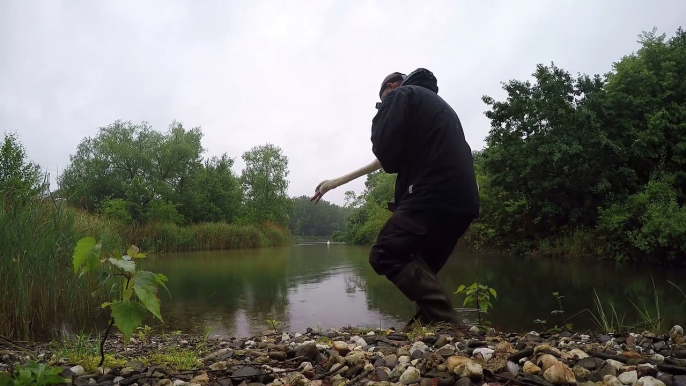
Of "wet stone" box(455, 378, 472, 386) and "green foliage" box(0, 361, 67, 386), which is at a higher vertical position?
"green foliage" box(0, 361, 67, 386)

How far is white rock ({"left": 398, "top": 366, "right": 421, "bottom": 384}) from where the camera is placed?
1723 mm

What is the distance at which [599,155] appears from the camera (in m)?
16.6

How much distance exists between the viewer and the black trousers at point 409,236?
2.87 meters

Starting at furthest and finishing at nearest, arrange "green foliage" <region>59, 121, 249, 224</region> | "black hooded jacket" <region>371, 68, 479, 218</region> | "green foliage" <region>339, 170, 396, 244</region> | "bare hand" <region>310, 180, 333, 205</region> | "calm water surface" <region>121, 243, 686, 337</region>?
"green foliage" <region>59, 121, 249, 224</region> < "green foliage" <region>339, 170, 396, 244</region> < "calm water surface" <region>121, 243, 686, 337</region> < "bare hand" <region>310, 180, 333, 205</region> < "black hooded jacket" <region>371, 68, 479, 218</region>

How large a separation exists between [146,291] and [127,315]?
0.14 metres

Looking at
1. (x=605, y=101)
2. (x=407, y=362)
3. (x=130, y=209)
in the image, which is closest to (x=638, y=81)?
(x=605, y=101)

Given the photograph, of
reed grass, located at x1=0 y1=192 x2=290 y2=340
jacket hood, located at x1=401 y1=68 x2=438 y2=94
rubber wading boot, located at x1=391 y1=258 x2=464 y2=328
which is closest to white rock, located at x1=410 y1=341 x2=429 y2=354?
rubber wading boot, located at x1=391 y1=258 x2=464 y2=328

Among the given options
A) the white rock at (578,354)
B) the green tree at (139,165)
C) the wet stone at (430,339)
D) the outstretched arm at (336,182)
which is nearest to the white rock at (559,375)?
the white rock at (578,354)

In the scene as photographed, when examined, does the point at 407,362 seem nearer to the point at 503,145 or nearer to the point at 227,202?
the point at 503,145

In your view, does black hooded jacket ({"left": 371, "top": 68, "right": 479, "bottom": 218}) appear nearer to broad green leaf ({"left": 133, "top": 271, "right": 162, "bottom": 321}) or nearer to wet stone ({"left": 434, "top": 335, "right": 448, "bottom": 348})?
wet stone ({"left": 434, "top": 335, "right": 448, "bottom": 348})

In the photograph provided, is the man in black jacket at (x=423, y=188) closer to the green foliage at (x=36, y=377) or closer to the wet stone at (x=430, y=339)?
the wet stone at (x=430, y=339)

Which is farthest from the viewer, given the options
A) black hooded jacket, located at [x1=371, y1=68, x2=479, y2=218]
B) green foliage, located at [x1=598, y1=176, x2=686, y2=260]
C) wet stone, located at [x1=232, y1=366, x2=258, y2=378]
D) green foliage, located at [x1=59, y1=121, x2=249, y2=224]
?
green foliage, located at [x1=59, y1=121, x2=249, y2=224]

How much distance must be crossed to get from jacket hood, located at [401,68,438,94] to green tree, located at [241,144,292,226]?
40.3 meters

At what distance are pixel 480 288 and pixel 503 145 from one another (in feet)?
54.1
